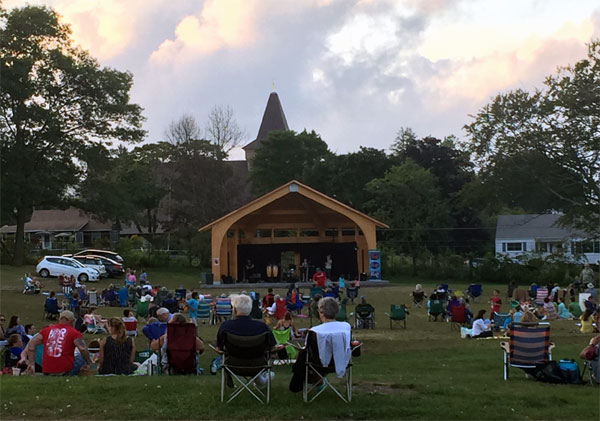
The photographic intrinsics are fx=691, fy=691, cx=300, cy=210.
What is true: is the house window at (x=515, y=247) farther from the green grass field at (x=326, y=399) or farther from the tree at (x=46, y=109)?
the green grass field at (x=326, y=399)

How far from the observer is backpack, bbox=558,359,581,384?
703 cm

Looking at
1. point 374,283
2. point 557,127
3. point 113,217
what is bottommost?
point 374,283

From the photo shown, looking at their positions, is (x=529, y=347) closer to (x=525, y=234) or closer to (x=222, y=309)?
(x=222, y=309)

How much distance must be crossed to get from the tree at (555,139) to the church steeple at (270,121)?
153ft

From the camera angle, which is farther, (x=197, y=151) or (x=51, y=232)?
(x=51, y=232)

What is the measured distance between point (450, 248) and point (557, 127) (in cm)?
1286

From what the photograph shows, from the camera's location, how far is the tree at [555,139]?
98.9 feet

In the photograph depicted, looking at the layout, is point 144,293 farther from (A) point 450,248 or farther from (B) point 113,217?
(A) point 450,248

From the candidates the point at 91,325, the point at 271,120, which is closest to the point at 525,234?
the point at 271,120

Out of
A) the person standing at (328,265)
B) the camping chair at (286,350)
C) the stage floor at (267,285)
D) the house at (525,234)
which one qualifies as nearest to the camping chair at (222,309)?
the camping chair at (286,350)

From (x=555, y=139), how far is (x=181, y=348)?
27629 millimetres

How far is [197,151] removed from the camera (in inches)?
1781

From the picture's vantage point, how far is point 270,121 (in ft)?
256

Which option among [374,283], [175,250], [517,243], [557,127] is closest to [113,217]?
[175,250]
